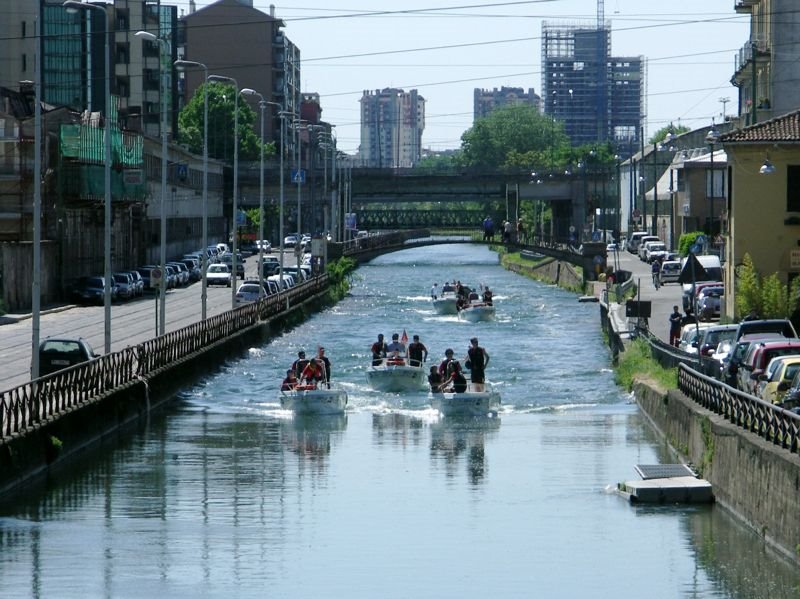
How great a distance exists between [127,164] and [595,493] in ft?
220

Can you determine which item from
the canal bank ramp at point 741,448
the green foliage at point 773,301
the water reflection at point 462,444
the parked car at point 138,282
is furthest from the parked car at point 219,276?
the canal bank ramp at point 741,448

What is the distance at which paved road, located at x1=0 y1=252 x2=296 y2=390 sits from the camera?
183 feet

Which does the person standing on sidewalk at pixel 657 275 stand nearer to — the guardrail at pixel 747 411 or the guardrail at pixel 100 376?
the guardrail at pixel 100 376

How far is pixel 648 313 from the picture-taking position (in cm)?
6612

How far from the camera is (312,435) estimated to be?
44.9 meters

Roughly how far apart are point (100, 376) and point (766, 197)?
26812mm

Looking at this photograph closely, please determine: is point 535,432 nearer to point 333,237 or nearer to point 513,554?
point 513,554

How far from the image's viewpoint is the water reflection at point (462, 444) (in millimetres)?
38688

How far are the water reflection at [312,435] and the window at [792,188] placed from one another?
64.1 ft

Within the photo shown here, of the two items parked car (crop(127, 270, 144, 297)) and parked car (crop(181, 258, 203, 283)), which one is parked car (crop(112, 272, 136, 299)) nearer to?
parked car (crop(127, 270, 144, 297))

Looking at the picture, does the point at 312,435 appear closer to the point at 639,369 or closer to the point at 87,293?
the point at 639,369

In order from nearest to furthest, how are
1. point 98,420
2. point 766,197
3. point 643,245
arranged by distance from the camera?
point 98,420 < point 766,197 < point 643,245

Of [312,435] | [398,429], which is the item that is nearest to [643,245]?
[398,429]

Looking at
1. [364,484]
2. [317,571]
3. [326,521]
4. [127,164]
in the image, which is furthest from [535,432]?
[127,164]
